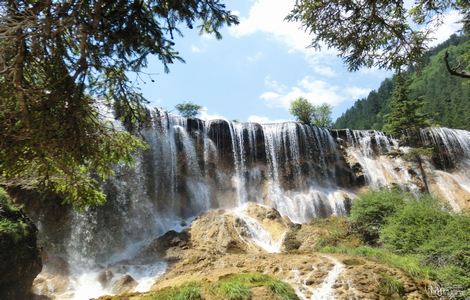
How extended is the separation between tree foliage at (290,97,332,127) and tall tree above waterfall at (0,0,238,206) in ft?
167

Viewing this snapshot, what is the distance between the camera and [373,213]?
1658cm

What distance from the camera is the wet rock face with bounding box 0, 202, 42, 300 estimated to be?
11.0 metres

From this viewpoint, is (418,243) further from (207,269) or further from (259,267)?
(207,269)

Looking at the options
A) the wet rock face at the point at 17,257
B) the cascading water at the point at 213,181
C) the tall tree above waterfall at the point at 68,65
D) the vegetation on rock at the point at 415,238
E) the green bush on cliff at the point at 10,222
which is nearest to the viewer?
the tall tree above waterfall at the point at 68,65

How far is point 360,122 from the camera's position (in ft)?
302

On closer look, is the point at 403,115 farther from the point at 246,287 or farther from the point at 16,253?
the point at 16,253

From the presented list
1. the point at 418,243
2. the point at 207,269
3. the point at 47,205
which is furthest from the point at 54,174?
the point at 47,205

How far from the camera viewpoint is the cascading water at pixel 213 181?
17.8 meters

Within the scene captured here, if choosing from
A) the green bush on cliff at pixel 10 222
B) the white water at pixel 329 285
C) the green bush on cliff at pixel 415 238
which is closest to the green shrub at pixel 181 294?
the white water at pixel 329 285

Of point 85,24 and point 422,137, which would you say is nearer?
point 85,24

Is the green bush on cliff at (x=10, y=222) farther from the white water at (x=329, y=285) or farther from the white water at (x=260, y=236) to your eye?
the white water at (x=260, y=236)

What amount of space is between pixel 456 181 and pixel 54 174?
34.7 meters

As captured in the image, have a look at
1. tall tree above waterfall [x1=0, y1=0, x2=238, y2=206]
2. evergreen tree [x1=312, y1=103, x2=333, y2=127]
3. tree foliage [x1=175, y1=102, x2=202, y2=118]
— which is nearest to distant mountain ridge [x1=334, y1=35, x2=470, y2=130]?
evergreen tree [x1=312, y1=103, x2=333, y2=127]

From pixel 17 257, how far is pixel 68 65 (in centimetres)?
882
